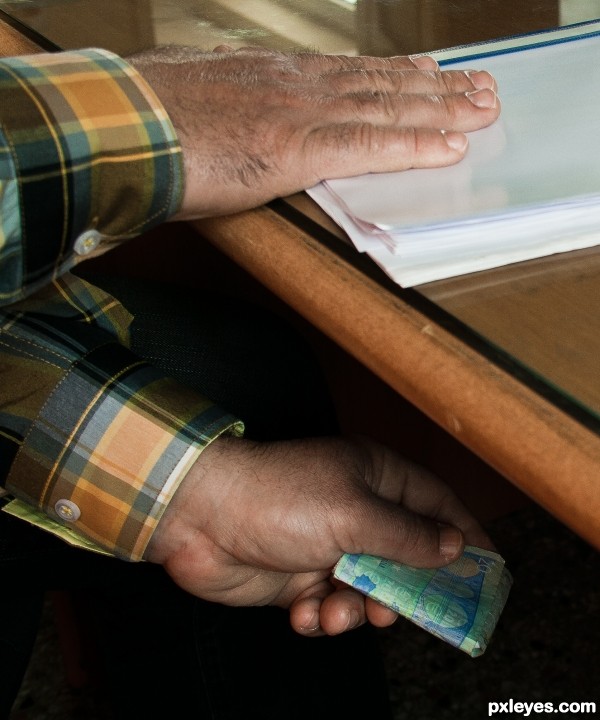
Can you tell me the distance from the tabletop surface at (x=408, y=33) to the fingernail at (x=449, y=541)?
0.24 m

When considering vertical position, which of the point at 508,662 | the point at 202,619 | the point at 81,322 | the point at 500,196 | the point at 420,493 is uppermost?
the point at 500,196

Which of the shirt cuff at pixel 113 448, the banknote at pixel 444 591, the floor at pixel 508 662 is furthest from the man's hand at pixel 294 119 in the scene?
the floor at pixel 508 662

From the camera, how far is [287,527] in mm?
633

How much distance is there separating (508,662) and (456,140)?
0.80m

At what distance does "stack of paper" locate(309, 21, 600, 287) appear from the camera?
20.8 inches

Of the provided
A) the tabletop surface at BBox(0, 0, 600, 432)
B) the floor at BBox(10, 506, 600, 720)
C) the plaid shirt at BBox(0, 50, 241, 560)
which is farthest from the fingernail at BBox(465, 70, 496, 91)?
the floor at BBox(10, 506, 600, 720)

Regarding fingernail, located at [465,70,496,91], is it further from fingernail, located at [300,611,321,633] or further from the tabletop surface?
fingernail, located at [300,611,321,633]

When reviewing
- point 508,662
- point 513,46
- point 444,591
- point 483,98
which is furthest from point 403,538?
point 508,662

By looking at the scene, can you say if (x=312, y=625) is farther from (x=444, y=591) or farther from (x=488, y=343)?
(x=488, y=343)

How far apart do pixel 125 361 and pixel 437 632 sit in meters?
0.27

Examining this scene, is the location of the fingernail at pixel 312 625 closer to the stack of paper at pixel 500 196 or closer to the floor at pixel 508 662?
the stack of paper at pixel 500 196

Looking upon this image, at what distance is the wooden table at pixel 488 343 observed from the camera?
412 mm

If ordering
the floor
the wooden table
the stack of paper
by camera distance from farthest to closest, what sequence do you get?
the floor → the stack of paper → the wooden table

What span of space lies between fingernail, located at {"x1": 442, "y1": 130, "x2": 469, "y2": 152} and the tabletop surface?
0.39ft
